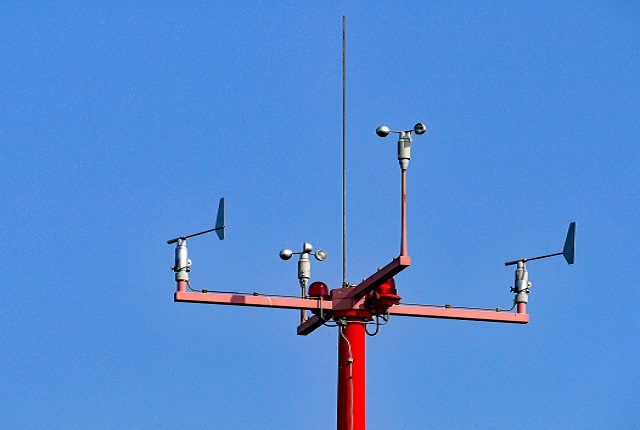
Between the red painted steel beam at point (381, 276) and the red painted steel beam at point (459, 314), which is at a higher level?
the red painted steel beam at point (381, 276)

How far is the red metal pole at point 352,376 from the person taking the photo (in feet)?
119

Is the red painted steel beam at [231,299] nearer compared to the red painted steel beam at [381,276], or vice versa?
the red painted steel beam at [381,276]

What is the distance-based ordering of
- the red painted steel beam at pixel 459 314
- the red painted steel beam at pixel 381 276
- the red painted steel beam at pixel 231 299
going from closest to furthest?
1. the red painted steel beam at pixel 381 276
2. the red painted steel beam at pixel 231 299
3. the red painted steel beam at pixel 459 314

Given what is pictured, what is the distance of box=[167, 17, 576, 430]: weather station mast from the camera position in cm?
3616

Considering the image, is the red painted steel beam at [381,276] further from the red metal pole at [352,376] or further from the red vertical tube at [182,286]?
the red vertical tube at [182,286]

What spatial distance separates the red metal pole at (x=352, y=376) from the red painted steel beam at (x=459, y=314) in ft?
2.96

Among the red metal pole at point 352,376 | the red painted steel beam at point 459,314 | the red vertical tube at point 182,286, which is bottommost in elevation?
the red metal pole at point 352,376

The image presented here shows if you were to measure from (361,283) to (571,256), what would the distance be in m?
5.21

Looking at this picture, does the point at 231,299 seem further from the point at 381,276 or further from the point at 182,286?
the point at 381,276

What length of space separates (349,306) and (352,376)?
5.05ft

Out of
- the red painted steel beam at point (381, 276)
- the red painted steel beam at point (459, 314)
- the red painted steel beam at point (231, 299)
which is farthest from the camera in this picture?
the red painted steel beam at point (459, 314)

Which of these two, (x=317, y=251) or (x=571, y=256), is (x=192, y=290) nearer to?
(x=317, y=251)

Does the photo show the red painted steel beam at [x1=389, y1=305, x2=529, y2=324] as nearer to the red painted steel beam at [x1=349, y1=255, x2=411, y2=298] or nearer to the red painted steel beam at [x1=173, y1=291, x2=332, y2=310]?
the red painted steel beam at [x1=349, y1=255, x2=411, y2=298]

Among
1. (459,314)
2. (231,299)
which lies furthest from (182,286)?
(459,314)
